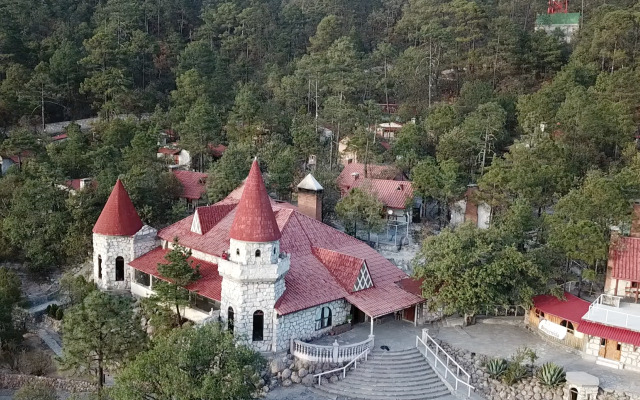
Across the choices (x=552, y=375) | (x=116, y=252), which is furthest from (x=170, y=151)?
(x=552, y=375)

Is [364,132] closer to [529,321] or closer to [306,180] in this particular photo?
[306,180]

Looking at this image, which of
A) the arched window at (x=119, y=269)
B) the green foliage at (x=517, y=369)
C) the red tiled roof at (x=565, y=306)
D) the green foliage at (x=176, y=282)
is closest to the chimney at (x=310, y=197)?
the green foliage at (x=176, y=282)

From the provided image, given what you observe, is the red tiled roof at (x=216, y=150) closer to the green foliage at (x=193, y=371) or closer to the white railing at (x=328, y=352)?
the white railing at (x=328, y=352)

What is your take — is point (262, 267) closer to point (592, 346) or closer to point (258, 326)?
point (258, 326)

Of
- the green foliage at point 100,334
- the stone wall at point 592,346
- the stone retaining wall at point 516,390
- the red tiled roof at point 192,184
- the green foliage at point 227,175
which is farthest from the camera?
the red tiled roof at point 192,184

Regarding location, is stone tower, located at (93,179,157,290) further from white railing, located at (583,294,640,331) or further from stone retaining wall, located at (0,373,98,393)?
white railing, located at (583,294,640,331)

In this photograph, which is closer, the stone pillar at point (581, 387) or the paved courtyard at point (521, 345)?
the stone pillar at point (581, 387)

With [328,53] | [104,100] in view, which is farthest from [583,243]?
[104,100]

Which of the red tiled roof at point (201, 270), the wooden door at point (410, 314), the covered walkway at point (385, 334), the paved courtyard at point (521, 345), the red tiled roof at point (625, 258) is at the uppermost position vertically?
the red tiled roof at point (625, 258)
